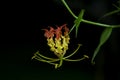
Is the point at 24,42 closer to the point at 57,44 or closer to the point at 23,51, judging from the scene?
the point at 23,51

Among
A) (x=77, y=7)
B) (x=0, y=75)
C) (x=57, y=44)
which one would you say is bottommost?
(x=0, y=75)

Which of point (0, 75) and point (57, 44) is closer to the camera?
point (57, 44)

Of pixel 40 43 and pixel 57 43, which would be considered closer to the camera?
pixel 57 43

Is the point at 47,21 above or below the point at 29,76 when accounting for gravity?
above

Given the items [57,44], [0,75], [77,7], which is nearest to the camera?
[57,44]

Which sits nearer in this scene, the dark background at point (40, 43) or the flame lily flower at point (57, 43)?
the flame lily flower at point (57, 43)

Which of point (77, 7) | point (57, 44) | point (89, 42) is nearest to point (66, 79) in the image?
point (89, 42)

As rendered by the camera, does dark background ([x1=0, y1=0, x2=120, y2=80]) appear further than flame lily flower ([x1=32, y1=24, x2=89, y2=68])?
Yes

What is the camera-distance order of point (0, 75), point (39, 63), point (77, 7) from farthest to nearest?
point (39, 63)
point (0, 75)
point (77, 7)
